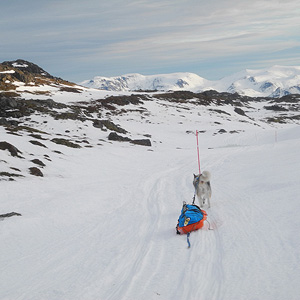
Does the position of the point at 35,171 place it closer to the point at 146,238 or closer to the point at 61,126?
the point at 146,238

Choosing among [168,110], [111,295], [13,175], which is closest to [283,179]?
[111,295]

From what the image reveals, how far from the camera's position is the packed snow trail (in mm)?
5430

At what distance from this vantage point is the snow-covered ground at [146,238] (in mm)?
5457

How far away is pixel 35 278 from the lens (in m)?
6.27

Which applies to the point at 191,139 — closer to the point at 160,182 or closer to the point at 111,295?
the point at 160,182

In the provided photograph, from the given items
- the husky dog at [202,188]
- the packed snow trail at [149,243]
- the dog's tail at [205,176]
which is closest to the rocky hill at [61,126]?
the packed snow trail at [149,243]

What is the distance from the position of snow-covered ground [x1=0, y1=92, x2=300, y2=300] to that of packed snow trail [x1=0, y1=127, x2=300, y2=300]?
0.09ft

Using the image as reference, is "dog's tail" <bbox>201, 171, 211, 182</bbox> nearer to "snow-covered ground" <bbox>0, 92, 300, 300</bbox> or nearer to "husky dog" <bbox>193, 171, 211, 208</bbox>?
"husky dog" <bbox>193, 171, 211, 208</bbox>

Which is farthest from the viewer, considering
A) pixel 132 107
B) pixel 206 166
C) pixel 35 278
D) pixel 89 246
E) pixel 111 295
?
pixel 132 107

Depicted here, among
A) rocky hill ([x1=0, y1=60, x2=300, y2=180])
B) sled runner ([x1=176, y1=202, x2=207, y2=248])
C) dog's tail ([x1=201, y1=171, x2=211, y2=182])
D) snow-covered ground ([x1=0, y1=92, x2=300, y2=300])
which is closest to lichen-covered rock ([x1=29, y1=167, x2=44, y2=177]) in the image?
rocky hill ([x1=0, y1=60, x2=300, y2=180])

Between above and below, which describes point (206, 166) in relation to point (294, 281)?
below

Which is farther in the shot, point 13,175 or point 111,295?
point 13,175

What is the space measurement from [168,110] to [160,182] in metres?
54.1

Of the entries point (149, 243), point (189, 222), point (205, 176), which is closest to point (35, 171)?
point (205, 176)
